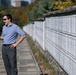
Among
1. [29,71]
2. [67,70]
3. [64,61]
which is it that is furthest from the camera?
[29,71]

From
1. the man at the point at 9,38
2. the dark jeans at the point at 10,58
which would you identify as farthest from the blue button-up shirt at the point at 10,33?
the dark jeans at the point at 10,58

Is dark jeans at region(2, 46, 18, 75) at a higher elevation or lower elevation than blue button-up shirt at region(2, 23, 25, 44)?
lower

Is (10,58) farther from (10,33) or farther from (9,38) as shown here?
(10,33)

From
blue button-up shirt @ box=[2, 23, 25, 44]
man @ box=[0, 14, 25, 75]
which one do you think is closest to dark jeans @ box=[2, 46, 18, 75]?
man @ box=[0, 14, 25, 75]

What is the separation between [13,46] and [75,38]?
1.75 m

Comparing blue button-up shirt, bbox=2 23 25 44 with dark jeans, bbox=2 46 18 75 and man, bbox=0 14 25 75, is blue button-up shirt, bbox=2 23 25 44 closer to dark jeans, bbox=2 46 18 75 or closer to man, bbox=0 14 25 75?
man, bbox=0 14 25 75

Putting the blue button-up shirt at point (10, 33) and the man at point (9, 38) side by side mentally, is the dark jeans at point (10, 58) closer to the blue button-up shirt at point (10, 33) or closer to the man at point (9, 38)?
the man at point (9, 38)

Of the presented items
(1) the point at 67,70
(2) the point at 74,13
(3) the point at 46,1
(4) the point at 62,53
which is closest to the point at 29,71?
(4) the point at 62,53

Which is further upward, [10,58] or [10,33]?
[10,33]

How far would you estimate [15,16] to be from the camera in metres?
164

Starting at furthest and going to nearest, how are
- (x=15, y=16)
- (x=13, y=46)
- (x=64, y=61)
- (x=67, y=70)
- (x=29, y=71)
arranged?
Result: (x=15, y=16)
(x=29, y=71)
(x=64, y=61)
(x=67, y=70)
(x=13, y=46)

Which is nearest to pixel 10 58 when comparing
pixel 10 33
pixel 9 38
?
pixel 9 38

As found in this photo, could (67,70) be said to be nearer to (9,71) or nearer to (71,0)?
(9,71)

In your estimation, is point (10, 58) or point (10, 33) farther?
point (10, 58)
